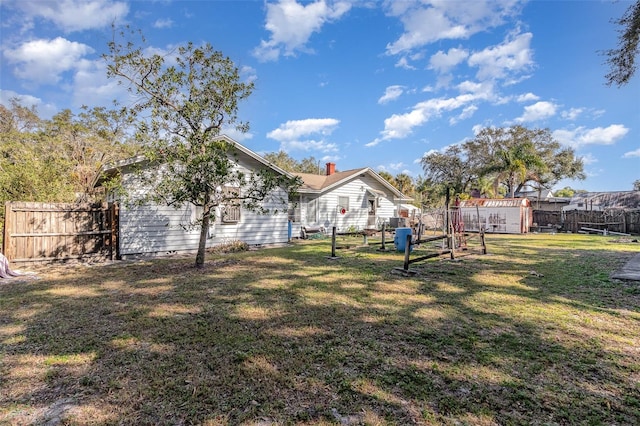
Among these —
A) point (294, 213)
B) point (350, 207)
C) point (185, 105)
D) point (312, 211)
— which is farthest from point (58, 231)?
point (350, 207)

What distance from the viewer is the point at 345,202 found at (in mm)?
19734

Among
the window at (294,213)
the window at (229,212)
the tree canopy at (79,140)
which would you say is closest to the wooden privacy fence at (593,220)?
the window at (294,213)

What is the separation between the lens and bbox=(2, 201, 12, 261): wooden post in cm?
802

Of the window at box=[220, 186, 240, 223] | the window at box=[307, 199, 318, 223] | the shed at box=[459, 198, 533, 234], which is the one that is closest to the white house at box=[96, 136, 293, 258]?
the window at box=[220, 186, 240, 223]

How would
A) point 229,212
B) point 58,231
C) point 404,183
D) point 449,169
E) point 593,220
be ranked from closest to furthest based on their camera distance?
point 58,231, point 229,212, point 593,220, point 449,169, point 404,183

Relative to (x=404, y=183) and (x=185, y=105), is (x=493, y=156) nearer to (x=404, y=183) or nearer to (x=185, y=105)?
(x=404, y=183)

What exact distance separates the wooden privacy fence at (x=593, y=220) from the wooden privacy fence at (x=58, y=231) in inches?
1141

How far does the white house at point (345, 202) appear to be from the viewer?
695 inches

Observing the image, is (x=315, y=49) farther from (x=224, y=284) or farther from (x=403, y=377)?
(x=403, y=377)

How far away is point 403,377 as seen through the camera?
3.05 metres

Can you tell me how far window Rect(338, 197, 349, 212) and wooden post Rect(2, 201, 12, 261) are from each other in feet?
48.4

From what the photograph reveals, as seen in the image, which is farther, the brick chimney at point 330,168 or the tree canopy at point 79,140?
the brick chimney at point 330,168

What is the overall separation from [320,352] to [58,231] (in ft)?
30.8

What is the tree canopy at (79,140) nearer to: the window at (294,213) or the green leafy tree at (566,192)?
the window at (294,213)
